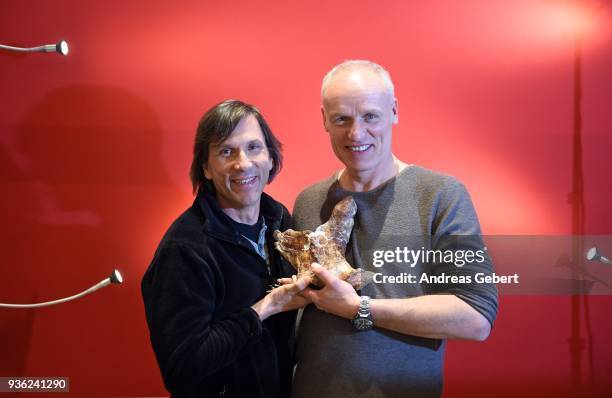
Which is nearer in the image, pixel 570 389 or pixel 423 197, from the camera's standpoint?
pixel 423 197

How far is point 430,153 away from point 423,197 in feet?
1.45

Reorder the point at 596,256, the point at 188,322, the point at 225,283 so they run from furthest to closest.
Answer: the point at 596,256 < the point at 225,283 < the point at 188,322

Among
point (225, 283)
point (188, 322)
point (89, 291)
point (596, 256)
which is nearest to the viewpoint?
point (188, 322)

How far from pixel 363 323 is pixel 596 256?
91cm

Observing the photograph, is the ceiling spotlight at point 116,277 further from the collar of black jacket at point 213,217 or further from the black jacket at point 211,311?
the collar of black jacket at point 213,217

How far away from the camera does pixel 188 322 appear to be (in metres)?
1.28

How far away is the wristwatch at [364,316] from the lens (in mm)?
1310

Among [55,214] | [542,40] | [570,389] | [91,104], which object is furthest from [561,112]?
[55,214]

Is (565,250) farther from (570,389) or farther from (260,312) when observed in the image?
(260,312)

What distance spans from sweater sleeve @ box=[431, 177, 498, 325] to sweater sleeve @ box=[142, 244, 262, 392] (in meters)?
0.55

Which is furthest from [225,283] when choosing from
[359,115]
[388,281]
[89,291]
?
[89,291]

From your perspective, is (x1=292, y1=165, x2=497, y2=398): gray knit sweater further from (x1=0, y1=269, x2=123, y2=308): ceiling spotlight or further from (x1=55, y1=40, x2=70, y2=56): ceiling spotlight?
(x1=55, y1=40, x2=70, y2=56): ceiling spotlight

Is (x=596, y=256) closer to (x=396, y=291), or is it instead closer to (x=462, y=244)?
(x=462, y=244)

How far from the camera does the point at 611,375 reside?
1744 mm
